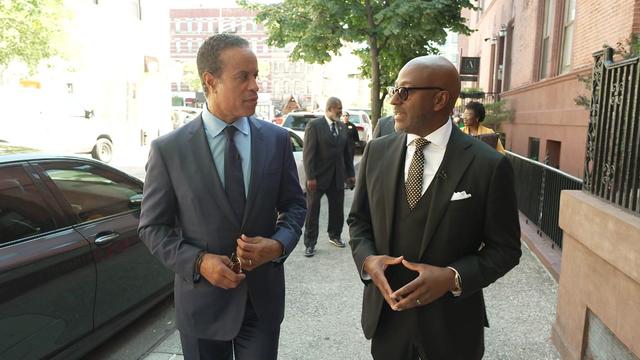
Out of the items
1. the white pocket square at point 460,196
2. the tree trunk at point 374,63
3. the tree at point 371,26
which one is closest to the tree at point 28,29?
the tree at point 371,26

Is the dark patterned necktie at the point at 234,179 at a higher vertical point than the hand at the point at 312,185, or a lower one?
higher

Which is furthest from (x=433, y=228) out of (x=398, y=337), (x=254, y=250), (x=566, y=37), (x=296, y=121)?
(x=296, y=121)

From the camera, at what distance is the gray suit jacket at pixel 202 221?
2141 millimetres

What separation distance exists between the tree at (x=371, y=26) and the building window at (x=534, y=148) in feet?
A: 12.9

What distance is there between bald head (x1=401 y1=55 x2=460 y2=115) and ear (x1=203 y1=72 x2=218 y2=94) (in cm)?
84

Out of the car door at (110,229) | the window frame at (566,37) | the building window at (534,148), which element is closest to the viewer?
the car door at (110,229)

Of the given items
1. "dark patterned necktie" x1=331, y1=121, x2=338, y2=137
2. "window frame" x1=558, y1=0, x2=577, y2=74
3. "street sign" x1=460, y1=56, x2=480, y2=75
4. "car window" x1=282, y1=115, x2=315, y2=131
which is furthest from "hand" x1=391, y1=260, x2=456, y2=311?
"street sign" x1=460, y1=56, x2=480, y2=75

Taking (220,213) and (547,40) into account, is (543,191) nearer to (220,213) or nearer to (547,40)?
(220,213)

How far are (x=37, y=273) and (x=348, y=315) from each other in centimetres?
253

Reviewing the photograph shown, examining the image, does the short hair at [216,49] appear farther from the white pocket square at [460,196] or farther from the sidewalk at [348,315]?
the sidewalk at [348,315]

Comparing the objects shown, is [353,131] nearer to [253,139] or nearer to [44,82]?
[253,139]

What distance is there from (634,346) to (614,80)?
5.82ft

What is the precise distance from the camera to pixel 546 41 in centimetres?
1261

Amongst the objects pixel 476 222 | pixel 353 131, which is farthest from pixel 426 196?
pixel 353 131
